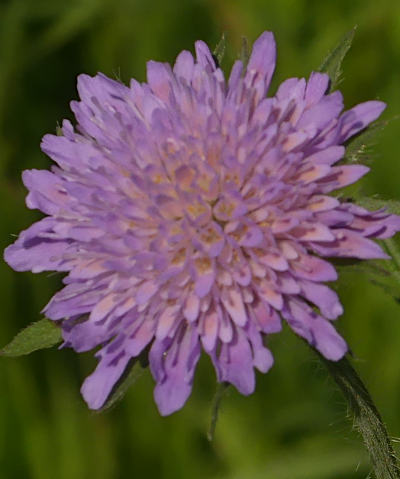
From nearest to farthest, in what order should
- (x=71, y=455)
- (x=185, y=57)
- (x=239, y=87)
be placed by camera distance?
(x=239, y=87)
(x=185, y=57)
(x=71, y=455)

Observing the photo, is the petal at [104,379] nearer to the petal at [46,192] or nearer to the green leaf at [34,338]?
the green leaf at [34,338]

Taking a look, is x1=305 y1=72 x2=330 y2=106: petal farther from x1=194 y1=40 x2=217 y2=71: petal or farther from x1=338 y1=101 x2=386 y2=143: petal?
x1=194 y1=40 x2=217 y2=71: petal

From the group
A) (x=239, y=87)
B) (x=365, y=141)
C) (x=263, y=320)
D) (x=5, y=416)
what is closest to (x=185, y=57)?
(x=239, y=87)

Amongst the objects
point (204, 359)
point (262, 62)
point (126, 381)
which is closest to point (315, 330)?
point (126, 381)

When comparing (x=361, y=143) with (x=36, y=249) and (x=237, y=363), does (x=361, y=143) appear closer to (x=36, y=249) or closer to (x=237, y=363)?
(x=237, y=363)

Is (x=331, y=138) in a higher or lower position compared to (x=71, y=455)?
higher

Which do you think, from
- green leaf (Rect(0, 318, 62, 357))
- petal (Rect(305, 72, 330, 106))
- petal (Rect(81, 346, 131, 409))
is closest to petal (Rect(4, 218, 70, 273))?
green leaf (Rect(0, 318, 62, 357))

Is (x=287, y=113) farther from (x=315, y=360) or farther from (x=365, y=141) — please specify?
(x=315, y=360)

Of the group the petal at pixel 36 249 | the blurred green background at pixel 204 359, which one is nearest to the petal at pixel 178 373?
the petal at pixel 36 249
